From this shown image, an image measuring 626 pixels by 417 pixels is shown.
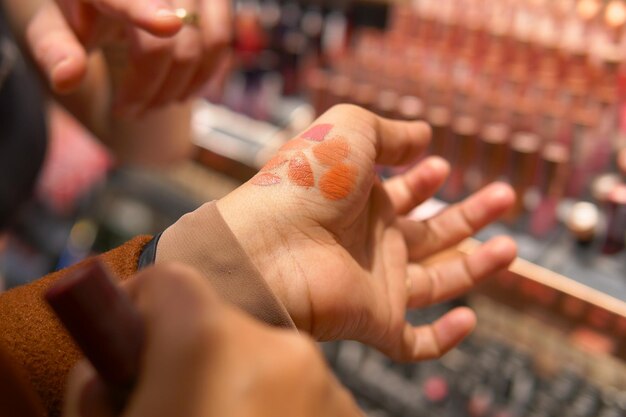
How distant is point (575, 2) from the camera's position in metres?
1.00

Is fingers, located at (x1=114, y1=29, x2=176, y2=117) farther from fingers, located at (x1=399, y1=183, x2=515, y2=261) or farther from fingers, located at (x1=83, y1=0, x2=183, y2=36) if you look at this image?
fingers, located at (x1=399, y1=183, x2=515, y2=261)

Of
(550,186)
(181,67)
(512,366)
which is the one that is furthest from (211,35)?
(512,366)

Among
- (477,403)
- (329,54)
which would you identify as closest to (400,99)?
(329,54)

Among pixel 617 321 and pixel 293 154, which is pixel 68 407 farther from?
pixel 617 321

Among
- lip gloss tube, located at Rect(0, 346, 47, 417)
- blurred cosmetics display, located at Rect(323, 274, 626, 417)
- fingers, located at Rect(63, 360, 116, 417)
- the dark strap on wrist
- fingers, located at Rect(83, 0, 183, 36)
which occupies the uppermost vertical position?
fingers, located at Rect(83, 0, 183, 36)

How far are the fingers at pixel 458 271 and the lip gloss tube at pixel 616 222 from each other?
0.22 metres

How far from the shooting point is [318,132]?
1.97 ft

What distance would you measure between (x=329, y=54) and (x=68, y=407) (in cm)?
94

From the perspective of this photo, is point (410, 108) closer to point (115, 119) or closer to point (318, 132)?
point (318, 132)

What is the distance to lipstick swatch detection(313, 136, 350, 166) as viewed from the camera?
58cm

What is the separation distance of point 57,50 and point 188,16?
0.16 metres

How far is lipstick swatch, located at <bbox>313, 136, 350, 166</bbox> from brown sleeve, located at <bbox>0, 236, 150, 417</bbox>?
8.1 inches

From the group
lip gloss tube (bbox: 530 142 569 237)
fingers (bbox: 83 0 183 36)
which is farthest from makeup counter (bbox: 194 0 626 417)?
fingers (bbox: 83 0 183 36)

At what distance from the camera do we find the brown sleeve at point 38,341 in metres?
0.44
